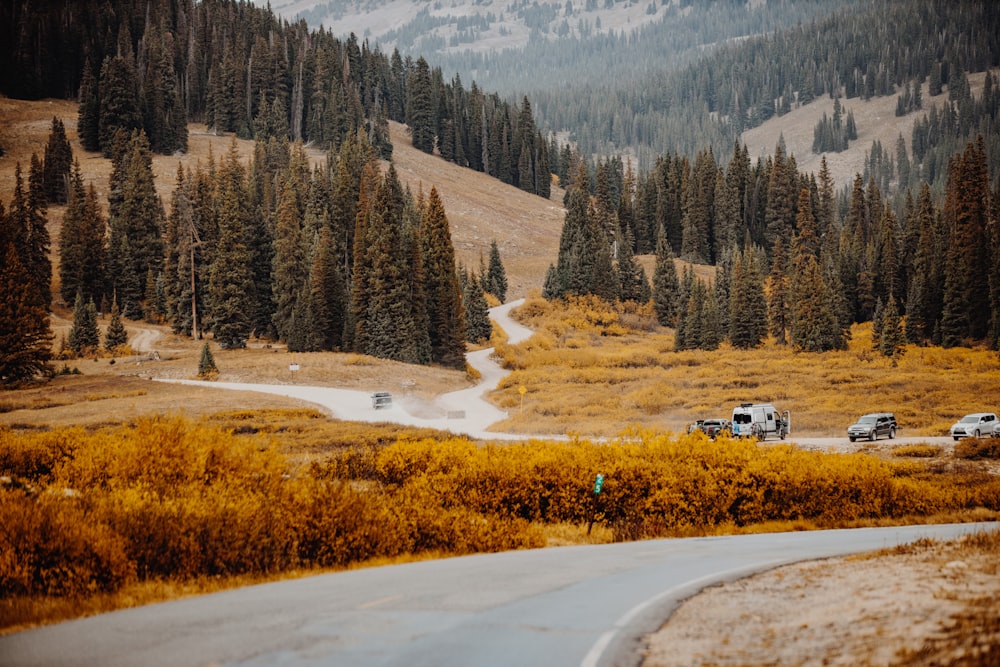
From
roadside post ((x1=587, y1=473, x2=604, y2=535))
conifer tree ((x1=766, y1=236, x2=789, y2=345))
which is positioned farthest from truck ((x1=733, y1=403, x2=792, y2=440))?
conifer tree ((x1=766, y1=236, x2=789, y2=345))

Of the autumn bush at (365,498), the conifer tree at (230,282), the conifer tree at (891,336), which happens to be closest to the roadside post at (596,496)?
the autumn bush at (365,498)

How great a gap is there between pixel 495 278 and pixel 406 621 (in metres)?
119

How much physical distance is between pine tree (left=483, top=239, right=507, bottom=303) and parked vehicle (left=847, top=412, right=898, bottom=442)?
86756mm

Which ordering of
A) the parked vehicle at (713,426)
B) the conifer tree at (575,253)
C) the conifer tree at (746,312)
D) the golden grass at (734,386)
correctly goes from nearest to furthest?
the parked vehicle at (713,426) < the golden grass at (734,386) < the conifer tree at (746,312) < the conifer tree at (575,253)

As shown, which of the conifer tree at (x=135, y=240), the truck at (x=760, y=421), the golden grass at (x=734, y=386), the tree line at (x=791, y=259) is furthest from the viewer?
the conifer tree at (x=135, y=240)

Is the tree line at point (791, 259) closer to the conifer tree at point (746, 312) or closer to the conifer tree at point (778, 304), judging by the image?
the conifer tree at point (746, 312)

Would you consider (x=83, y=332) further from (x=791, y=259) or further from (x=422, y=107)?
(x=422, y=107)

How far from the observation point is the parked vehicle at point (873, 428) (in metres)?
38.6

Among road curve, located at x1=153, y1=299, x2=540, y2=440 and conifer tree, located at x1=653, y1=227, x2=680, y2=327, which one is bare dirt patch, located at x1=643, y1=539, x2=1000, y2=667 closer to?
road curve, located at x1=153, y1=299, x2=540, y2=440

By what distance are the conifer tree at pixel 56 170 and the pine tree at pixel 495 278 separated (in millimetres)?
64174

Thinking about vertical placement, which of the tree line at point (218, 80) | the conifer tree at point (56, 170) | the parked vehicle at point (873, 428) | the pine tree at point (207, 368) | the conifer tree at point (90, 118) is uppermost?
the tree line at point (218, 80)

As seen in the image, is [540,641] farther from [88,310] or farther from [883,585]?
[88,310]

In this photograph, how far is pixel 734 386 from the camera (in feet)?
192

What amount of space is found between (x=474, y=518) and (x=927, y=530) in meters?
11.2
